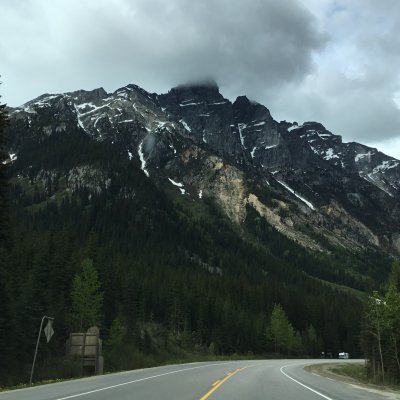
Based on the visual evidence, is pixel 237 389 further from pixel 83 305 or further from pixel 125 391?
pixel 83 305

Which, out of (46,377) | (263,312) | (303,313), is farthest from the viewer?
(303,313)

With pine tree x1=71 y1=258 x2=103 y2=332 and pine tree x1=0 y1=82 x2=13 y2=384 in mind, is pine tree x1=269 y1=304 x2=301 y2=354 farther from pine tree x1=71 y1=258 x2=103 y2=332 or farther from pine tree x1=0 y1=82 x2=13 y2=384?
pine tree x1=0 y1=82 x2=13 y2=384

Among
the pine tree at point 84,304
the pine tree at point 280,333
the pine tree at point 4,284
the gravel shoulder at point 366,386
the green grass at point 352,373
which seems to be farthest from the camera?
the pine tree at point 280,333

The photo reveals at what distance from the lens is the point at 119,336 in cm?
5919

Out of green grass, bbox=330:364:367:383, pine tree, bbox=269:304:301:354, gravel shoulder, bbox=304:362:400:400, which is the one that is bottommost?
green grass, bbox=330:364:367:383

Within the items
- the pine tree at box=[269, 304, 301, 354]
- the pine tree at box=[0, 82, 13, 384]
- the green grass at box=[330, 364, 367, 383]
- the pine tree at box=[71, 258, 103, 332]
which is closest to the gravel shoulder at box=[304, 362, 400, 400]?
the green grass at box=[330, 364, 367, 383]

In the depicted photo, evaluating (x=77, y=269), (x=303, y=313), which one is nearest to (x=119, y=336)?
(x=77, y=269)

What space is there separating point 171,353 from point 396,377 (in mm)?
32290

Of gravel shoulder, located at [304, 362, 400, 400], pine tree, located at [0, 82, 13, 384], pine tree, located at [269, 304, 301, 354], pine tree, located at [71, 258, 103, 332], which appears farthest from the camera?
pine tree, located at [269, 304, 301, 354]

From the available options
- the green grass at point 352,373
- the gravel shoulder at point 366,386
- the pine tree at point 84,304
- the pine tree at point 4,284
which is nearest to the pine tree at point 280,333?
the green grass at point 352,373

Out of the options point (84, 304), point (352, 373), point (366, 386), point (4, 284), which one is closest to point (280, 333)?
point (352, 373)

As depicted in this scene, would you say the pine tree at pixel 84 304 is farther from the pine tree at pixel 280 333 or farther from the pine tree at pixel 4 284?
the pine tree at pixel 280 333

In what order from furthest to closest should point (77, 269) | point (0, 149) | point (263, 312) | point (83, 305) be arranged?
point (263, 312) < point (77, 269) < point (83, 305) < point (0, 149)

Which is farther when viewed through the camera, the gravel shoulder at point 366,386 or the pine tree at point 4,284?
the pine tree at point 4,284
